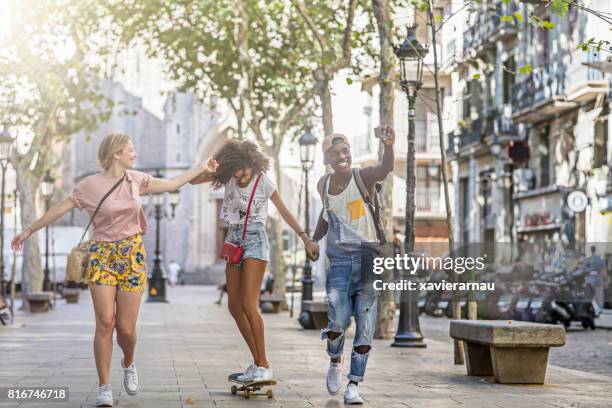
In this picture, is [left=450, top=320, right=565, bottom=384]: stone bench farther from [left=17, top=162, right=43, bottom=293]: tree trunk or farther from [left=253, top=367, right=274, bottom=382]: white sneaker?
[left=17, top=162, right=43, bottom=293]: tree trunk

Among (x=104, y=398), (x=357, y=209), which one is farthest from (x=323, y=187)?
(x=104, y=398)

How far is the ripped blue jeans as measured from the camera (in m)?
8.13

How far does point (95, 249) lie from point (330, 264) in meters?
1.51

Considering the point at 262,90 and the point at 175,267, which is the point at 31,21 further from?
the point at 175,267

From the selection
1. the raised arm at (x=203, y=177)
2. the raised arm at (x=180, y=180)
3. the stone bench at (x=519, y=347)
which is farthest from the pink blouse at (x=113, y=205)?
the stone bench at (x=519, y=347)

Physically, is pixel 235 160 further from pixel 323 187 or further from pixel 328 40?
pixel 328 40

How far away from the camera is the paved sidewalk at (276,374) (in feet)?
27.5

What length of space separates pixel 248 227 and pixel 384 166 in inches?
42.5

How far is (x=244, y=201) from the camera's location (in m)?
8.59

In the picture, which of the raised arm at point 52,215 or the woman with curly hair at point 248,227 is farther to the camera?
the woman with curly hair at point 248,227

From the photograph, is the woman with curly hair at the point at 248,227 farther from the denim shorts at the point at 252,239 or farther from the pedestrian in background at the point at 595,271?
the pedestrian in background at the point at 595,271

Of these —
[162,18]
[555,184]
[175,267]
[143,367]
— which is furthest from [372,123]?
[143,367]

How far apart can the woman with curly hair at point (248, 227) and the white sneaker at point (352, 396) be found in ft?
2.09

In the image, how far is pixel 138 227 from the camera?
26.3 ft
